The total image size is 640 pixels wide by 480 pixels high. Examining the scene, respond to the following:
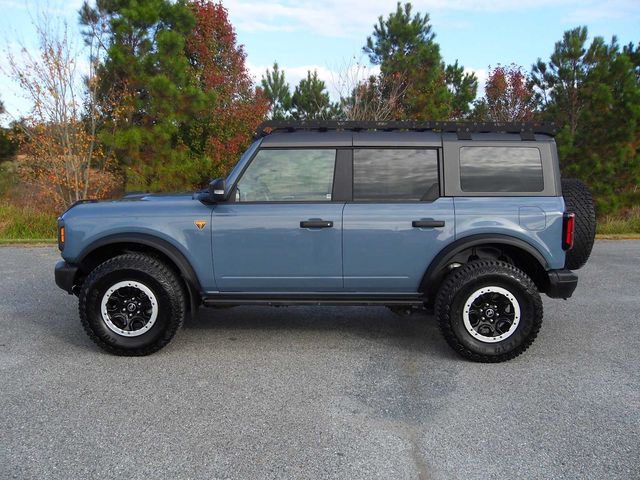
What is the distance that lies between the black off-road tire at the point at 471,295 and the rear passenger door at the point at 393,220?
0.31 metres

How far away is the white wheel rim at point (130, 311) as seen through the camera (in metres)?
4.47

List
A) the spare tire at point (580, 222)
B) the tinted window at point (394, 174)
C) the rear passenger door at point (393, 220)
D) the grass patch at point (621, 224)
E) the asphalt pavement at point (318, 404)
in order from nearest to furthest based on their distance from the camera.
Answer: the asphalt pavement at point (318, 404) < the rear passenger door at point (393, 220) < the tinted window at point (394, 174) < the spare tire at point (580, 222) < the grass patch at point (621, 224)

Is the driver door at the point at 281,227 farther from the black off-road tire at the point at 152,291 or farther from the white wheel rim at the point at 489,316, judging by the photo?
the white wheel rim at the point at 489,316

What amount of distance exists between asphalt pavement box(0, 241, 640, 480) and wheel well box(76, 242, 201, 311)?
513 millimetres

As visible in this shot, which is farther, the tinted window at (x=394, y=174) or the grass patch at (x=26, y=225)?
the grass patch at (x=26, y=225)

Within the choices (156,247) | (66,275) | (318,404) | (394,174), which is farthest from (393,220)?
(66,275)

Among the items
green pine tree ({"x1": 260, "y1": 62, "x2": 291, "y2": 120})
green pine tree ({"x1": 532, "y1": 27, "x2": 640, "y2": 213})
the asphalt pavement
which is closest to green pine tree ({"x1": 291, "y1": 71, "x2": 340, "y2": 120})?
green pine tree ({"x1": 260, "y1": 62, "x2": 291, "y2": 120})

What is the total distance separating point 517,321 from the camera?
436 centimetres

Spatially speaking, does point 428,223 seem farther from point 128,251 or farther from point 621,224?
point 621,224

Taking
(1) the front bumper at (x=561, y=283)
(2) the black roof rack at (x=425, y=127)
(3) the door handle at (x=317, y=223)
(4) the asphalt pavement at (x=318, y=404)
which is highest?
(2) the black roof rack at (x=425, y=127)

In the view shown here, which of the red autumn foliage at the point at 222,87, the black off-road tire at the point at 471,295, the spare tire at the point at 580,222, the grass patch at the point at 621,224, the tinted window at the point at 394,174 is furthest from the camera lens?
the red autumn foliage at the point at 222,87

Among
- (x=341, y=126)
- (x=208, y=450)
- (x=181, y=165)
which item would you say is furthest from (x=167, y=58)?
(x=208, y=450)

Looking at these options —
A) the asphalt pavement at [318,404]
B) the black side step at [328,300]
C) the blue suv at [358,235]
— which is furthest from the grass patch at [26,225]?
the black side step at [328,300]

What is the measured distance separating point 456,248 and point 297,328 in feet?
5.92
